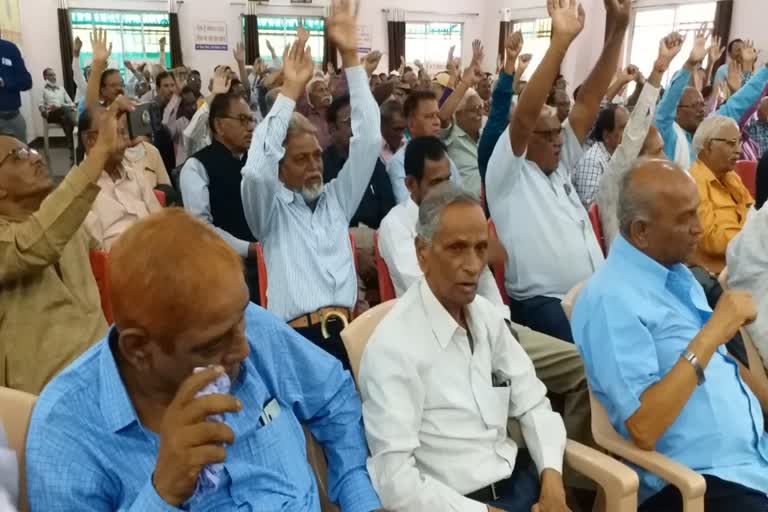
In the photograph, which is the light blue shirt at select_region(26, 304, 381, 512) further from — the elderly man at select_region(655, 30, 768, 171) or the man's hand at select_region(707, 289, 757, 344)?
the elderly man at select_region(655, 30, 768, 171)

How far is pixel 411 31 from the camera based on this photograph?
15.5m

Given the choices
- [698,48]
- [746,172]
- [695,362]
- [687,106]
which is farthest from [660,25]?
[695,362]

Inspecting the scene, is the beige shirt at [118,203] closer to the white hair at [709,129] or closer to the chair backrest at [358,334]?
the chair backrest at [358,334]

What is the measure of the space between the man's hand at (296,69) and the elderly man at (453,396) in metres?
1.02

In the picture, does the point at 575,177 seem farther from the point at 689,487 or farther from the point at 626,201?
the point at 689,487

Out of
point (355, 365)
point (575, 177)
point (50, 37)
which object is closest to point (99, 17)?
point (50, 37)

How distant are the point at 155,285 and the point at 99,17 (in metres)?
14.6

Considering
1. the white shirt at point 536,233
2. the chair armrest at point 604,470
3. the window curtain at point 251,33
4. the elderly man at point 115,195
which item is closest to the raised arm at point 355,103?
the white shirt at point 536,233

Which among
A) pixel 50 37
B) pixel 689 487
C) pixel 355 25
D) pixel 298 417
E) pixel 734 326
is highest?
pixel 50 37

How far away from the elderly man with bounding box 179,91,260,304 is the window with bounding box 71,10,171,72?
11471 mm

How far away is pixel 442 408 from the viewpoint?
1.56 metres

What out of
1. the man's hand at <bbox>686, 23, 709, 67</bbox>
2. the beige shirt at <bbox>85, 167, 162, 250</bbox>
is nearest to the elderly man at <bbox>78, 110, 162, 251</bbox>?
the beige shirt at <bbox>85, 167, 162, 250</bbox>

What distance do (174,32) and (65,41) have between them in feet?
7.05

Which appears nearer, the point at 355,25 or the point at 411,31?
the point at 355,25
